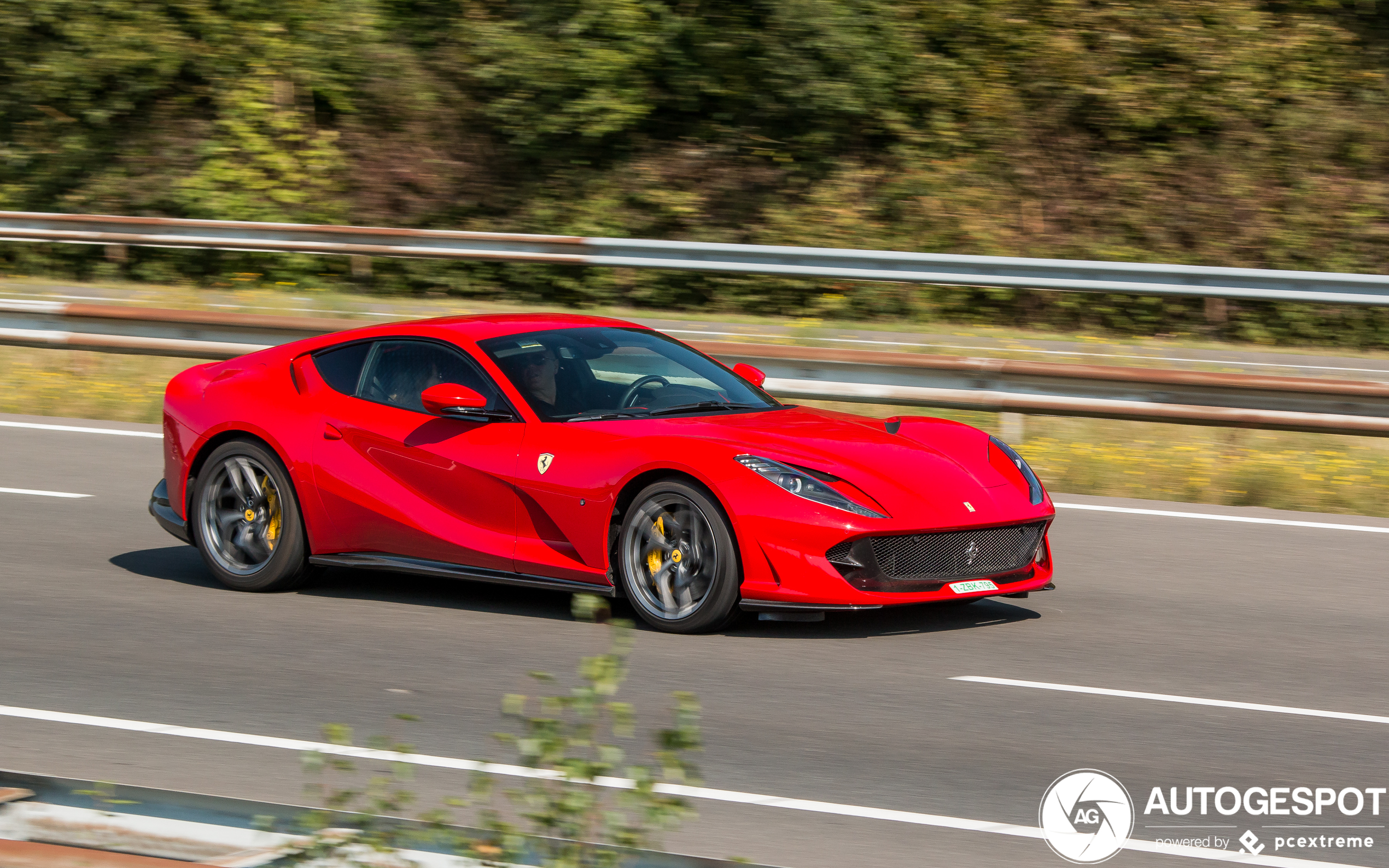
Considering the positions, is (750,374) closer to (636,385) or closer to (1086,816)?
(636,385)

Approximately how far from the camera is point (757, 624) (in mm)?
7551

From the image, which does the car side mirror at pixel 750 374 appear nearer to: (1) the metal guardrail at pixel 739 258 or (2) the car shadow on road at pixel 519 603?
(2) the car shadow on road at pixel 519 603

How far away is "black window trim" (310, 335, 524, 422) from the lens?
7.78 metres

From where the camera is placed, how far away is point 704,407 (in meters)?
7.98

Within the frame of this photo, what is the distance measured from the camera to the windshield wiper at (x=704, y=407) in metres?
7.84

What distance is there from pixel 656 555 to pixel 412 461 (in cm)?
131

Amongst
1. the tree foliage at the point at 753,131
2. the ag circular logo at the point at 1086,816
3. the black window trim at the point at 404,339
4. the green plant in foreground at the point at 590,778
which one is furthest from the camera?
the tree foliage at the point at 753,131

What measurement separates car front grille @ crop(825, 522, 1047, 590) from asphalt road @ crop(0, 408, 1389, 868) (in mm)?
293

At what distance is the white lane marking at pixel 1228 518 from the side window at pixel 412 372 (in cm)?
377

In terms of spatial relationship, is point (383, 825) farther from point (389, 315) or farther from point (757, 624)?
point (389, 315)

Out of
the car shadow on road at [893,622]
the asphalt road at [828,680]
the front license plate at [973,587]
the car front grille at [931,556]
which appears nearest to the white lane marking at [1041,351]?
the asphalt road at [828,680]

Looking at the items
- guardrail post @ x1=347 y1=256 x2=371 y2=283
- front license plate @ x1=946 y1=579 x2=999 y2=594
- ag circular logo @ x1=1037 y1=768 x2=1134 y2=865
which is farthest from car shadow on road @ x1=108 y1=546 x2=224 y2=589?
guardrail post @ x1=347 y1=256 x2=371 y2=283

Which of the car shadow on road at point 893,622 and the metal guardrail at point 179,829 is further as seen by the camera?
the car shadow on road at point 893,622

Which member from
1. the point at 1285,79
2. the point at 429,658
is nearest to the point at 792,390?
the point at 429,658
